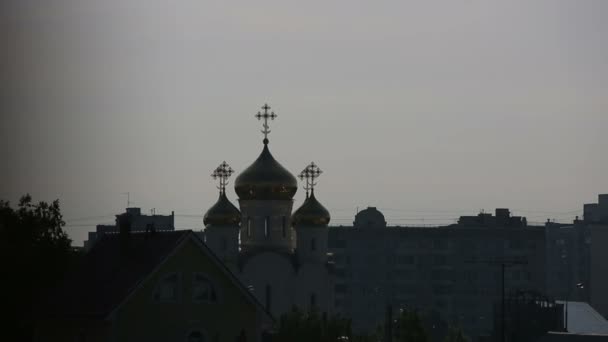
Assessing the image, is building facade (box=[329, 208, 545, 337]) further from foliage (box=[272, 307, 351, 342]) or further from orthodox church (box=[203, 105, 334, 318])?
foliage (box=[272, 307, 351, 342])

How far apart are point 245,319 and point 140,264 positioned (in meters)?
3.82

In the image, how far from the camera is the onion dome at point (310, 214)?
93.1 m

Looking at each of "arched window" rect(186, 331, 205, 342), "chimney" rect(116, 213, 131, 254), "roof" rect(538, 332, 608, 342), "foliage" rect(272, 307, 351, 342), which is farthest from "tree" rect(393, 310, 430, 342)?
"chimney" rect(116, 213, 131, 254)

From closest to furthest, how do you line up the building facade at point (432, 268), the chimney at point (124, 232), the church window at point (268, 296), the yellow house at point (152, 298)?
the yellow house at point (152, 298) < the chimney at point (124, 232) < the church window at point (268, 296) < the building facade at point (432, 268)

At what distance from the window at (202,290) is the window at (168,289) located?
614 millimetres

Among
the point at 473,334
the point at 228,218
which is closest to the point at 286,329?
the point at 228,218

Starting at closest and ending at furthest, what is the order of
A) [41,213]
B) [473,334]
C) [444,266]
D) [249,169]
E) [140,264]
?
[140,264]
[41,213]
[249,169]
[473,334]
[444,266]

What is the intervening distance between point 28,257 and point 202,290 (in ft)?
19.7

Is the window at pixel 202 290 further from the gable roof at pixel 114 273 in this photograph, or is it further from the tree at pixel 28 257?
the tree at pixel 28 257

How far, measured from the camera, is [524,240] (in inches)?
5925

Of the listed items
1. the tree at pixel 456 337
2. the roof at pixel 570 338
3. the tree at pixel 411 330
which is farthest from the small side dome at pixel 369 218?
the roof at pixel 570 338

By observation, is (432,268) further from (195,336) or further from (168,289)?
(168,289)

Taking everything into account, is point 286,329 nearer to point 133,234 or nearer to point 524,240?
point 133,234

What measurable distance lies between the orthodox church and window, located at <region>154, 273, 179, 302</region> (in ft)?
120
